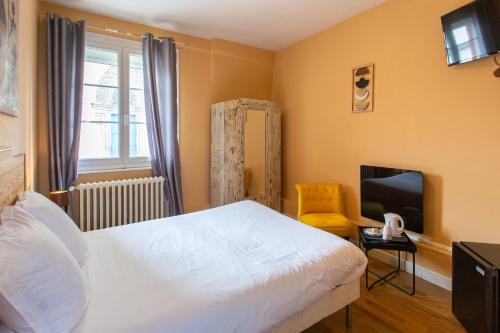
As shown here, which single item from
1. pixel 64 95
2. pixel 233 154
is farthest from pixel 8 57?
pixel 233 154

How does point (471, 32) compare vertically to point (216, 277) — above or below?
above

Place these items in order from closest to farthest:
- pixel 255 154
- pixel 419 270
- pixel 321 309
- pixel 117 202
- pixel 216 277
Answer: pixel 216 277 < pixel 321 309 < pixel 419 270 < pixel 117 202 < pixel 255 154

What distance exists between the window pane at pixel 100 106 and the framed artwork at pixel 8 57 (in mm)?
1527

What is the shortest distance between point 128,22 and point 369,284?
384 cm

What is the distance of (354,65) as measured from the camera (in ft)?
10.4

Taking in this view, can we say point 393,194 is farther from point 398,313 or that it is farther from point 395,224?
point 398,313

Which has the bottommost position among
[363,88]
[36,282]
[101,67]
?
[36,282]

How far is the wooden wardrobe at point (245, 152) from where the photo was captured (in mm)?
3545

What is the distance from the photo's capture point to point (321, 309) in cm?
168

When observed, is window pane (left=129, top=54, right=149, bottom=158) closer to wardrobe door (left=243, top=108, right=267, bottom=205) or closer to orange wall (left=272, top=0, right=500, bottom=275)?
wardrobe door (left=243, top=108, right=267, bottom=205)

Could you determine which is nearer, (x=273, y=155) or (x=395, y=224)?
(x=395, y=224)

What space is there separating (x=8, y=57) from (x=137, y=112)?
1966mm

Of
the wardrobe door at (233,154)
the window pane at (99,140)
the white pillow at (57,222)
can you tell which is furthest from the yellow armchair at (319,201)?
the window pane at (99,140)

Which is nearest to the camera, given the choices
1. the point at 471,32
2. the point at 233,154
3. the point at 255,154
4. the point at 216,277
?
the point at 216,277
